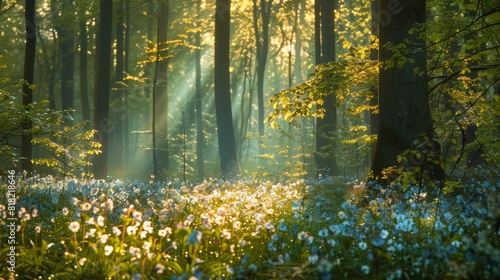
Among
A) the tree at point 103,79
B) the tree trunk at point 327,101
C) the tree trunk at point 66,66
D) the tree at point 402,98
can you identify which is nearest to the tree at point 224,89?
the tree at point 103,79

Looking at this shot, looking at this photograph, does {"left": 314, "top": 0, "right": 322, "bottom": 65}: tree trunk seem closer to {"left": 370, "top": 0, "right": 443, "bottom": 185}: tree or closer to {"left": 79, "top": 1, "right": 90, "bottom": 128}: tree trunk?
{"left": 370, "top": 0, "right": 443, "bottom": 185}: tree

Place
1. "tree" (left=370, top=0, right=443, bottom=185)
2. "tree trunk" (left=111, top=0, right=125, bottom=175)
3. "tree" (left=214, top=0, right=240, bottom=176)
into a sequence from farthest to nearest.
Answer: "tree trunk" (left=111, top=0, right=125, bottom=175)
"tree" (left=214, top=0, right=240, bottom=176)
"tree" (left=370, top=0, right=443, bottom=185)

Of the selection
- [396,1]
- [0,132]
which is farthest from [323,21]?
[0,132]

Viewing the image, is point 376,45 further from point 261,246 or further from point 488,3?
point 261,246

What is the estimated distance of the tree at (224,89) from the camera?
20.5 metres

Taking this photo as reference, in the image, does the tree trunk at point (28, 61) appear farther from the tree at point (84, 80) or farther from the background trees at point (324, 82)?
the tree at point (84, 80)

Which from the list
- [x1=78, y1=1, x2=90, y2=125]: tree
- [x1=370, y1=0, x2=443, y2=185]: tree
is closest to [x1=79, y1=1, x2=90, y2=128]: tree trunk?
[x1=78, y1=1, x2=90, y2=125]: tree

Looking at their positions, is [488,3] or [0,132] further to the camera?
[0,132]

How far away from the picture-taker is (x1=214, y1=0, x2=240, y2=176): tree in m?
20.5

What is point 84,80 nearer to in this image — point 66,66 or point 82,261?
point 66,66

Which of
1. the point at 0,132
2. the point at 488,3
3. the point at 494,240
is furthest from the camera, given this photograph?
the point at 0,132

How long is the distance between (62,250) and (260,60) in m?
34.1

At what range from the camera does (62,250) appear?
17.7 feet

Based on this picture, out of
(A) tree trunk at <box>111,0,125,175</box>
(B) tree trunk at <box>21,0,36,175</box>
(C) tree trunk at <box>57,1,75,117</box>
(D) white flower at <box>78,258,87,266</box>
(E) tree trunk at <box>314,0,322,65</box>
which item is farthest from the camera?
(C) tree trunk at <box>57,1,75,117</box>
